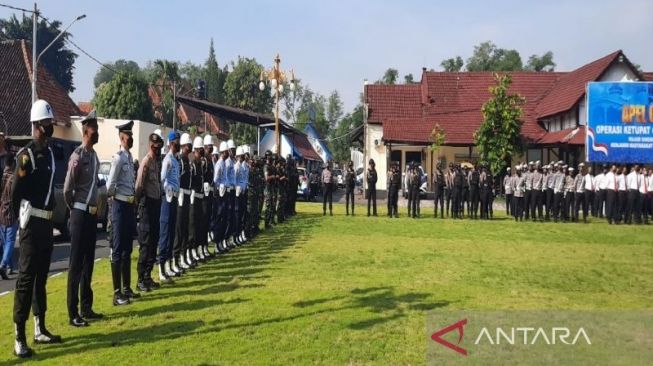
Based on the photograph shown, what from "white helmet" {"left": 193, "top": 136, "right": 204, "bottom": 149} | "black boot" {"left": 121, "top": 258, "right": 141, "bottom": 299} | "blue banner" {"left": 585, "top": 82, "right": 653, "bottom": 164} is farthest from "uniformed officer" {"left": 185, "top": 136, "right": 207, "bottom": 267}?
"blue banner" {"left": 585, "top": 82, "right": 653, "bottom": 164}

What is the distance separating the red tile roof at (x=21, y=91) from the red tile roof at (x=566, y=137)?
25.8 meters

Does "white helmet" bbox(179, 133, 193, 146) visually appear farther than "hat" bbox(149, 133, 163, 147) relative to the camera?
Yes

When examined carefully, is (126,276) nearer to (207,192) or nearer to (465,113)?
(207,192)

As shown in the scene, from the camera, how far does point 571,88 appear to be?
117 feet

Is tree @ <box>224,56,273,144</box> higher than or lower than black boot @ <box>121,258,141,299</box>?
higher

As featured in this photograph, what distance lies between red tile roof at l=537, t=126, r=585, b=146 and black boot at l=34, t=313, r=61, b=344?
28909 mm

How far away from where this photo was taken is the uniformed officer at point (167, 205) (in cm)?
909

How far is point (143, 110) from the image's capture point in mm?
46594

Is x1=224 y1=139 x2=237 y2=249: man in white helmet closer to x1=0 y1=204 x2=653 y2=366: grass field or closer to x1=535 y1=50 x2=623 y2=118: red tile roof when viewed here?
x1=0 y1=204 x2=653 y2=366: grass field

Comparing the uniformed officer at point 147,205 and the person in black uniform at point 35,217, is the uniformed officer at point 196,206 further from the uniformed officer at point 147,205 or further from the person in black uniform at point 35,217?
the person in black uniform at point 35,217

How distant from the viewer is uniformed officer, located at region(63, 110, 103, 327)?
6629 mm

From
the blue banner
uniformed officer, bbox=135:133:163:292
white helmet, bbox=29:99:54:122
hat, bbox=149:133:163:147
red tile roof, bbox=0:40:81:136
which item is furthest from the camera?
red tile roof, bbox=0:40:81:136

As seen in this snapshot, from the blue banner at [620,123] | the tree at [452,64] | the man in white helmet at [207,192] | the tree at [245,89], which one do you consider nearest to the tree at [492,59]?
the tree at [452,64]

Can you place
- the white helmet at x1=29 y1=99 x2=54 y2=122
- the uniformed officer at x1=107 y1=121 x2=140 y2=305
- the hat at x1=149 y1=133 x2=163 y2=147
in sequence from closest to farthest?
the white helmet at x1=29 y1=99 x2=54 y2=122
the uniformed officer at x1=107 y1=121 x2=140 y2=305
the hat at x1=149 y1=133 x2=163 y2=147
